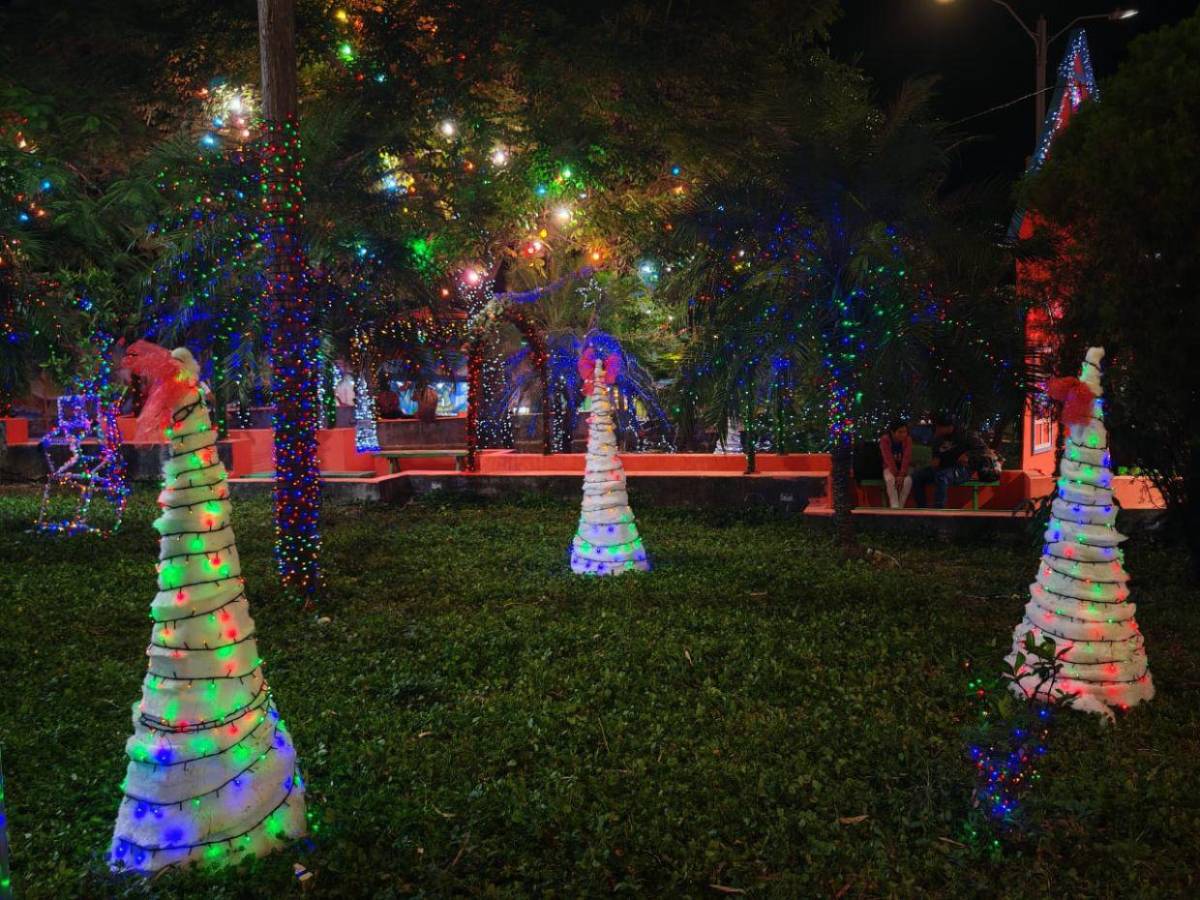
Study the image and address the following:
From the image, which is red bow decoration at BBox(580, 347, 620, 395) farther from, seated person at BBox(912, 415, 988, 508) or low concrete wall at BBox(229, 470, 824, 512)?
seated person at BBox(912, 415, 988, 508)

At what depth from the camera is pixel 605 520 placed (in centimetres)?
972

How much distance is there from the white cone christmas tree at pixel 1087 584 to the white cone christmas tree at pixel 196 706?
14.9 ft

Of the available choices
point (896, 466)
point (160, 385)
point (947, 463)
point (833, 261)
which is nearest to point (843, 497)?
point (896, 466)

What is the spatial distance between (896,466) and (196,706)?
10.9 meters

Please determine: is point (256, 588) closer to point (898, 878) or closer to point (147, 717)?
point (147, 717)

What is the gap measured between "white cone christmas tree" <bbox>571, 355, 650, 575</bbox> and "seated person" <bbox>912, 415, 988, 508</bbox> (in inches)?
205

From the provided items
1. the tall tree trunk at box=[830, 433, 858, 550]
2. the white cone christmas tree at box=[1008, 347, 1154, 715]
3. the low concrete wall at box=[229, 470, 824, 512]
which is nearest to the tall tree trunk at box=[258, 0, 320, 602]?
the tall tree trunk at box=[830, 433, 858, 550]

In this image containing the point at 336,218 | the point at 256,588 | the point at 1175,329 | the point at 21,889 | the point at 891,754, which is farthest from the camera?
the point at 336,218

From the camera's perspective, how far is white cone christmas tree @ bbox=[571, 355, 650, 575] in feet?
31.8

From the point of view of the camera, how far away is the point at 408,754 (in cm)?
520

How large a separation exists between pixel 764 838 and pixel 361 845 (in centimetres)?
188

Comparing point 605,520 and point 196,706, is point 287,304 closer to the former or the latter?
point 605,520

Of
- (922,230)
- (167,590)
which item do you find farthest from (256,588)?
(922,230)

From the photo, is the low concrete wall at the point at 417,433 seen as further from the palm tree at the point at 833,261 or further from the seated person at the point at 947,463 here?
the palm tree at the point at 833,261
